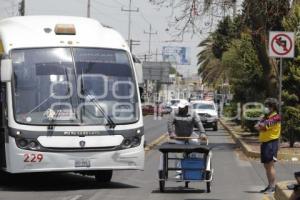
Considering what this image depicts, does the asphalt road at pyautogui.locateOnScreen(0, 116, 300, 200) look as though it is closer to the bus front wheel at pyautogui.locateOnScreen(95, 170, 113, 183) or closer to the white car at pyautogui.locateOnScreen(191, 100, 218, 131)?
the bus front wheel at pyautogui.locateOnScreen(95, 170, 113, 183)

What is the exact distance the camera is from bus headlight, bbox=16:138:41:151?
14.0 metres

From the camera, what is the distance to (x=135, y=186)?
1553 centimetres

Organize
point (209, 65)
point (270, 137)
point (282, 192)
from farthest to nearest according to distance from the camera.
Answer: point (209, 65), point (270, 137), point (282, 192)

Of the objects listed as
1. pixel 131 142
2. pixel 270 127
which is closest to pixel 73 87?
pixel 131 142

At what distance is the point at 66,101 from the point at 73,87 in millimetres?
343

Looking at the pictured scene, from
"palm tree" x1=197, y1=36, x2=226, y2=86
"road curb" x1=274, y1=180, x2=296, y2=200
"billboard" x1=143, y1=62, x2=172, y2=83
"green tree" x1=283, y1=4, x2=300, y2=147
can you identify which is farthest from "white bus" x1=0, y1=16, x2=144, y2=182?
"billboard" x1=143, y1=62, x2=172, y2=83

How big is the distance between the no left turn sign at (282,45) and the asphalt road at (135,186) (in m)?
3.00

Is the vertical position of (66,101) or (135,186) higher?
(66,101)

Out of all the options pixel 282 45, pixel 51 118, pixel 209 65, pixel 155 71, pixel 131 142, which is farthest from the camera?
pixel 155 71

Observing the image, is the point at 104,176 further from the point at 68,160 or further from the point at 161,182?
the point at 161,182

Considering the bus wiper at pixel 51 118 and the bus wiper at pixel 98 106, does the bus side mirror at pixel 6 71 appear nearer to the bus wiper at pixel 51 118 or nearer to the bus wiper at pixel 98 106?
the bus wiper at pixel 51 118

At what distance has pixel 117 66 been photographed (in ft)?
49.9

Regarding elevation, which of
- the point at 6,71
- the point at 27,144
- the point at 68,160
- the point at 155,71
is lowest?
the point at 155,71

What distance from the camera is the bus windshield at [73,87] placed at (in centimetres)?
1432
